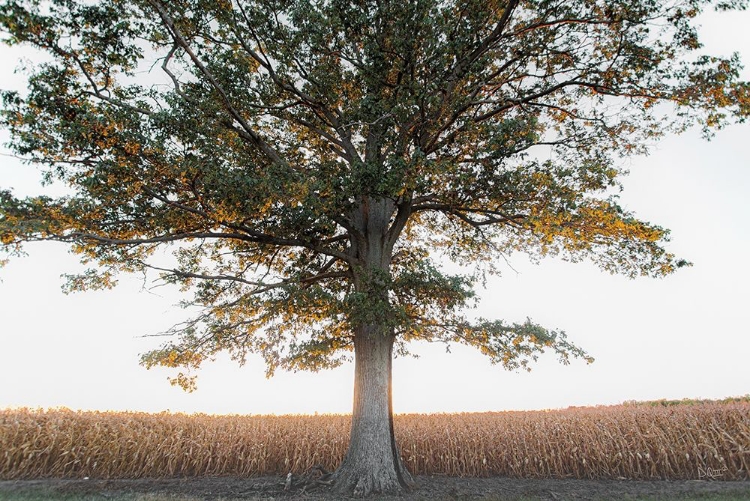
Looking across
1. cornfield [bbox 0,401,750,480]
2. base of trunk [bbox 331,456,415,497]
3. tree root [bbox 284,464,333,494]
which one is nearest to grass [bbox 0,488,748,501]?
base of trunk [bbox 331,456,415,497]

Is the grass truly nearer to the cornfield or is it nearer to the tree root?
the tree root

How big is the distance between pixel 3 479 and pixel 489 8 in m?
16.1

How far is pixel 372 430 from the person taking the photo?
9.58m

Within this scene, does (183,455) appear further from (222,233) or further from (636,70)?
(636,70)

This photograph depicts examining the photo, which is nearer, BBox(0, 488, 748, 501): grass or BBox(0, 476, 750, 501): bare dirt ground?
BBox(0, 488, 748, 501): grass

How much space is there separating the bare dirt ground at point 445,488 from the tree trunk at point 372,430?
1.18 feet

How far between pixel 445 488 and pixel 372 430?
2.26 metres

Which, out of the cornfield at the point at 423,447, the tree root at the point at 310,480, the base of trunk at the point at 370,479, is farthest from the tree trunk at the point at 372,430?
the cornfield at the point at 423,447

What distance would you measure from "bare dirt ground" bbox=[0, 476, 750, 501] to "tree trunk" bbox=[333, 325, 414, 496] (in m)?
0.36

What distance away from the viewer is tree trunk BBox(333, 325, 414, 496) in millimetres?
9273

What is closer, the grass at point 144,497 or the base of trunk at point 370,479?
the grass at point 144,497

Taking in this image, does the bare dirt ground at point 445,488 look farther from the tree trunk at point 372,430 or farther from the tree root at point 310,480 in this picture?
the tree trunk at point 372,430

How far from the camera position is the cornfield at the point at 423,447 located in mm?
11031

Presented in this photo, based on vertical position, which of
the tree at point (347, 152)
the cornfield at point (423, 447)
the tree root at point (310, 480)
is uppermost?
the tree at point (347, 152)
